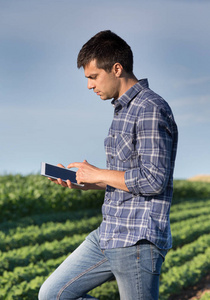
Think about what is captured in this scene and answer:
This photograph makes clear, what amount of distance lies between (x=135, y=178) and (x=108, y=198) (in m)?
0.31

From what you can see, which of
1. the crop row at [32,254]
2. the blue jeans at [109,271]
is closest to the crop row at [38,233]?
the crop row at [32,254]

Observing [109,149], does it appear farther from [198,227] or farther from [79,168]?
[198,227]

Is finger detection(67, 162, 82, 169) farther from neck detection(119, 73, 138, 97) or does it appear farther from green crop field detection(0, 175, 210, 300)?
green crop field detection(0, 175, 210, 300)

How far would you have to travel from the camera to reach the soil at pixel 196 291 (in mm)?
5622

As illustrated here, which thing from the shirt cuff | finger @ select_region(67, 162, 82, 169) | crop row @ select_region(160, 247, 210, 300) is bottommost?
crop row @ select_region(160, 247, 210, 300)

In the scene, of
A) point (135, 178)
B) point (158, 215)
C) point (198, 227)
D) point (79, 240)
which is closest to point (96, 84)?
point (135, 178)

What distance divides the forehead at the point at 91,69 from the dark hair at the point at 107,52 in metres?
0.02

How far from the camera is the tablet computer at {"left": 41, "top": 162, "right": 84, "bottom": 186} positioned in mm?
2252

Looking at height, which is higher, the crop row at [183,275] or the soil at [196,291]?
the crop row at [183,275]

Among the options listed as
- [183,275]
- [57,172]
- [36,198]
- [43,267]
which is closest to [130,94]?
[57,172]

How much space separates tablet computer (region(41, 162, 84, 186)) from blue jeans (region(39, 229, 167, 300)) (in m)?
0.39

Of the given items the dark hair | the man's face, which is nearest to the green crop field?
the man's face

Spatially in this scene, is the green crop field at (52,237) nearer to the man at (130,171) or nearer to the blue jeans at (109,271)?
the blue jeans at (109,271)

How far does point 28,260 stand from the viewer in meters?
5.86
